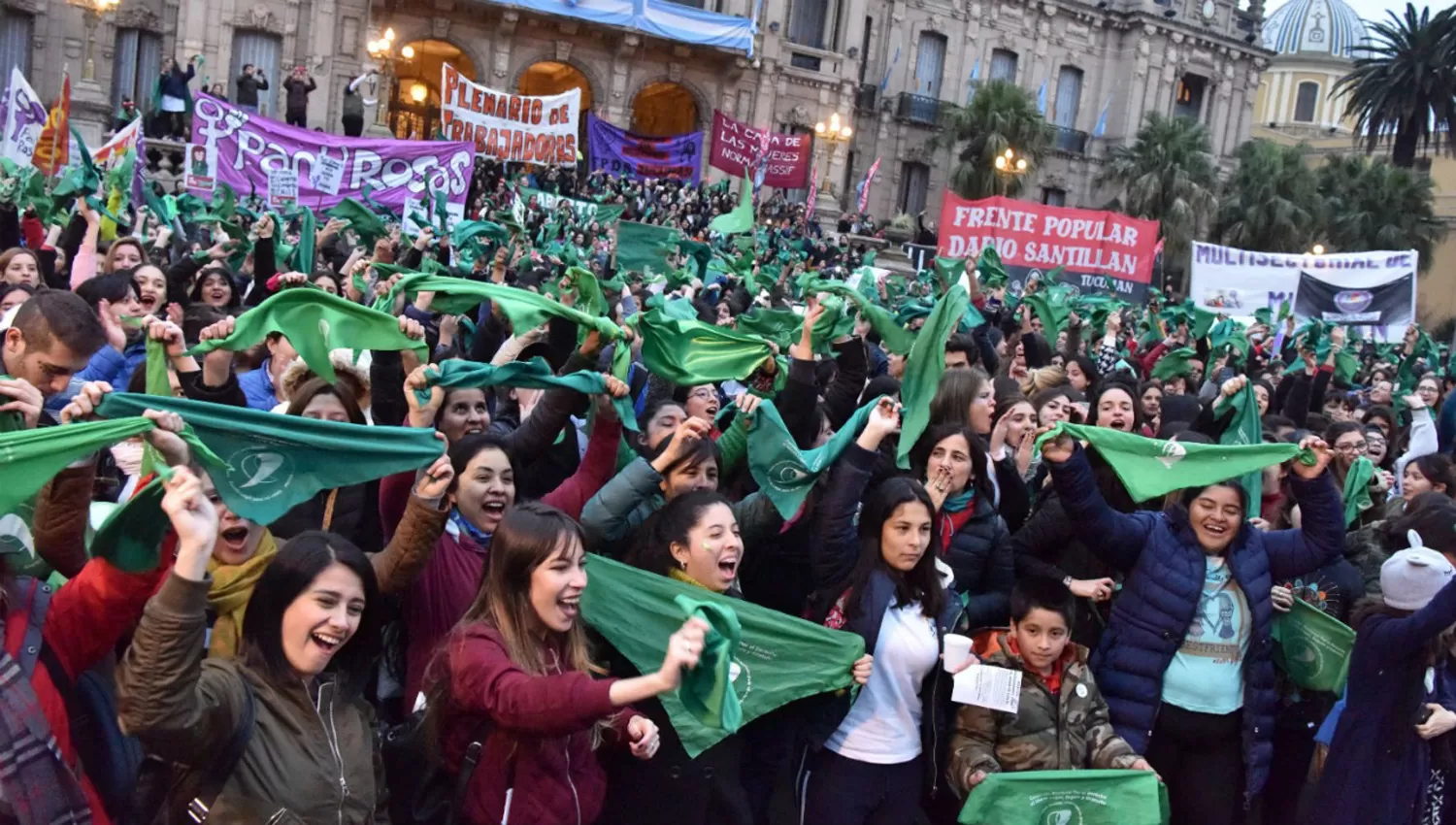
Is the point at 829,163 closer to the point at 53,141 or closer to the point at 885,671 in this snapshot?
the point at 53,141

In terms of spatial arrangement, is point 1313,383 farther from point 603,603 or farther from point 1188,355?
point 603,603

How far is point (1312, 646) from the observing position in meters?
4.67

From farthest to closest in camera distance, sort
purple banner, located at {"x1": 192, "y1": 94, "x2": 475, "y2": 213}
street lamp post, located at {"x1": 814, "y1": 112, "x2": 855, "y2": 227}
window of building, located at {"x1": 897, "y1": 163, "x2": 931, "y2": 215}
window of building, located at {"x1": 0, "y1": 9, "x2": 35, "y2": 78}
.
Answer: window of building, located at {"x1": 897, "y1": 163, "x2": 931, "y2": 215}, street lamp post, located at {"x1": 814, "y1": 112, "x2": 855, "y2": 227}, window of building, located at {"x1": 0, "y1": 9, "x2": 35, "y2": 78}, purple banner, located at {"x1": 192, "y1": 94, "x2": 475, "y2": 213}

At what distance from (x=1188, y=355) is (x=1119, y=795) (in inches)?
229

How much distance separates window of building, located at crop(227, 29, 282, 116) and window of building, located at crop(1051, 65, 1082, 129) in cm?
2316

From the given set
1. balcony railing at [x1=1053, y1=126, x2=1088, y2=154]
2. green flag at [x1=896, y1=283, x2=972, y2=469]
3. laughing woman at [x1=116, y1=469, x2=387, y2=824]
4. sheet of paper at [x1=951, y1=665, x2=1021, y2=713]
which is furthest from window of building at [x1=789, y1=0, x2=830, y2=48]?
laughing woman at [x1=116, y1=469, x2=387, y2=824]

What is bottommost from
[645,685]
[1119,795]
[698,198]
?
[1119,795]

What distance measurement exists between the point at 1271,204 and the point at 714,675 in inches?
1530

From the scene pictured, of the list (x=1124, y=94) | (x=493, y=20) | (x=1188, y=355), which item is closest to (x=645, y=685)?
(x=1188, y=355)

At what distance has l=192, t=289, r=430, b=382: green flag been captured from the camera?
4.00 m

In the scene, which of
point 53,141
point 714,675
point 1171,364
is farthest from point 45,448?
point 53,141

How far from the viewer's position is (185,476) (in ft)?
8.37

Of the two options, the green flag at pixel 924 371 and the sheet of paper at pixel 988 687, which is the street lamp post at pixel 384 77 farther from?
the sheet of paper at pixel 988 687

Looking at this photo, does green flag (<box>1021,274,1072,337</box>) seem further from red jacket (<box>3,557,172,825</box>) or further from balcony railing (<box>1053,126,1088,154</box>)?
balcony railing (<box>1053,126,1088,154</box>)
